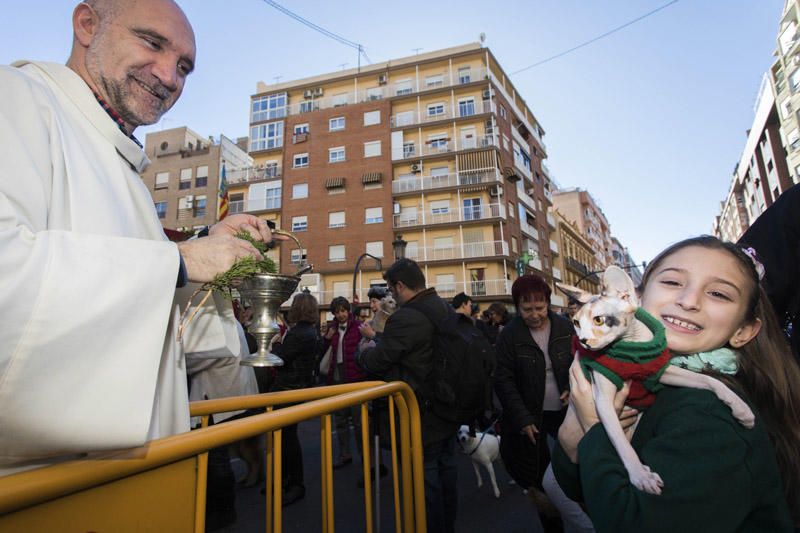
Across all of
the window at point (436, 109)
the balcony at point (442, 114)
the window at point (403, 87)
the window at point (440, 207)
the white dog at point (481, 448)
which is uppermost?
the window at point (403, 87)

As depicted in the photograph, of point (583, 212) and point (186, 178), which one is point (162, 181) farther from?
point (583, 212)

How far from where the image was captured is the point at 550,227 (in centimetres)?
3941

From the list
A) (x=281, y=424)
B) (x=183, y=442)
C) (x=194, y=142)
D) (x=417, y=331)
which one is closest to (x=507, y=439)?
(x=417, y=331)

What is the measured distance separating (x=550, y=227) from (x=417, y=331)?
128ft

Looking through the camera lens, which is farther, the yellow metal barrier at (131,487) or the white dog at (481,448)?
the white dog at (481,448)

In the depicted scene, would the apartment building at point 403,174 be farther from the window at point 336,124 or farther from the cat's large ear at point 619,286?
the cat's large ear at point 619,286

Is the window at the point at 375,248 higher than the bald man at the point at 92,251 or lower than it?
higher

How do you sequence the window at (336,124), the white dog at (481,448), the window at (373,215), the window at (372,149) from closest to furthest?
1. the white dog at (481,448)
2. the window at (373,215)
3. the window at (372,149)
4. the window at (336,124)

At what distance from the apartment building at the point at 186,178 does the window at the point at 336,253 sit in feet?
33.6

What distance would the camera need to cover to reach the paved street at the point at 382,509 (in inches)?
144

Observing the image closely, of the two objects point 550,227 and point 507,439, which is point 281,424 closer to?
point 507,439

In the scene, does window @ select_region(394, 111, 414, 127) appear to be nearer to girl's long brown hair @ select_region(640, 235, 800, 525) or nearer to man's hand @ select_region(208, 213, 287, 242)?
man's hand @ select_region(208, 213, 287, 242)

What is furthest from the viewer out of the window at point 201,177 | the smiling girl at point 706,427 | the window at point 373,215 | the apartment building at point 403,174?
the window at point 201,177

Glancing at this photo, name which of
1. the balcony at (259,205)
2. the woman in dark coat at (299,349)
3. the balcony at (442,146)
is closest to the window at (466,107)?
the balcony at (442,146)
